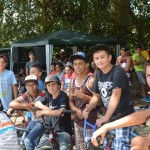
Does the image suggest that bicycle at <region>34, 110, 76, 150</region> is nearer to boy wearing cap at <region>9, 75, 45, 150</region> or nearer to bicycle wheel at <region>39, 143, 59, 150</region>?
bicycle wheel at <region>39, 143, 59, 150</region>

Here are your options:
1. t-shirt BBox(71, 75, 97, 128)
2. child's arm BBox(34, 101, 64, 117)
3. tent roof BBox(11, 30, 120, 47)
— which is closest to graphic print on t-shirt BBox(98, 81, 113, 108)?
t-shirt BBox(71, 75, 97, 128)

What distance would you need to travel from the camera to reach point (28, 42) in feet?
42.2

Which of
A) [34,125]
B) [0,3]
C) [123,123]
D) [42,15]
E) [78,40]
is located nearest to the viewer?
[123,123]

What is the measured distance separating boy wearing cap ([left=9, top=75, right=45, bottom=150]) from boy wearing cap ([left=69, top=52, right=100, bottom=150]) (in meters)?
0.44

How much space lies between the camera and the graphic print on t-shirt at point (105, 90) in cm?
351

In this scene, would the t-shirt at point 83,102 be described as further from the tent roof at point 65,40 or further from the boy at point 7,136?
the tent roof at point 65,40

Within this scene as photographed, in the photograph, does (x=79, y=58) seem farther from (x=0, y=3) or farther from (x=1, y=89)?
(x=0, y=3)

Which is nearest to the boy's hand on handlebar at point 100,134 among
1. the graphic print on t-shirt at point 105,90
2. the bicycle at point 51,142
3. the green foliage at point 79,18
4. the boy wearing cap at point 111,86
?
the boy wearing cap at point 111,86

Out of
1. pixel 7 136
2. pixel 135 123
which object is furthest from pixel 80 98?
pixel 135 123

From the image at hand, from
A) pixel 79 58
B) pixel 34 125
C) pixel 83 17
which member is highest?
pixel 83 17

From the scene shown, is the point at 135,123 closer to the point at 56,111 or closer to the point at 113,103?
the point at 113,103

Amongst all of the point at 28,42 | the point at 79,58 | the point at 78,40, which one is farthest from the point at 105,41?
the point at 79,58

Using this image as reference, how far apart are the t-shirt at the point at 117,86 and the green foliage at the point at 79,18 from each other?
38.9 ft

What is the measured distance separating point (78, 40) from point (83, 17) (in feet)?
14.1
